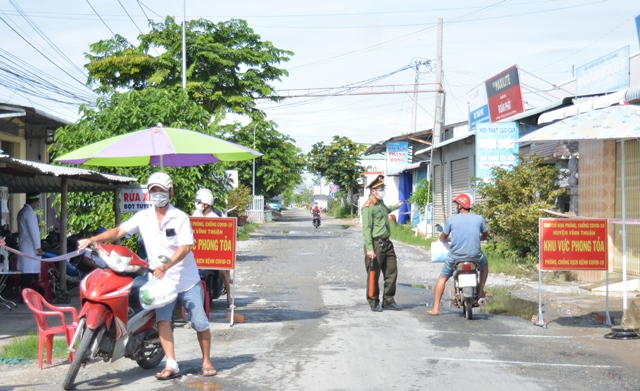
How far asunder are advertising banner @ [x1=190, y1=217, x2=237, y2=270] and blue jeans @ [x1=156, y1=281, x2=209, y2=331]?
3228 mm

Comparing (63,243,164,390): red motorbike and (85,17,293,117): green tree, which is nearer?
(63,243,164,390): red motorbike

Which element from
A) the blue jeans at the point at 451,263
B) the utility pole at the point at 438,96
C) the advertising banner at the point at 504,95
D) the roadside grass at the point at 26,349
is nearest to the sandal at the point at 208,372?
the roadside grass at the point at 26,349

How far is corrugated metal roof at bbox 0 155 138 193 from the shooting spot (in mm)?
10109

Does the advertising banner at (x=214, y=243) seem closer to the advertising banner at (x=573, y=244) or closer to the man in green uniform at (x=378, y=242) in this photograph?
the man in green uniform at (x=378, y=242)

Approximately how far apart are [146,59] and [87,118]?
10665 mm

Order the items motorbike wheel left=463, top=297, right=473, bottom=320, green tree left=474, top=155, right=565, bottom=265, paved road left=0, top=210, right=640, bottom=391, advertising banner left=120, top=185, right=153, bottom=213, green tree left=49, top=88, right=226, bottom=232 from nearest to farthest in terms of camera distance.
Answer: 1. paved road left=0, top=210, right=640, bottom=391
2. motorbike wheel left=463, top=297, right=473, bottom=320
3. advertising banner left=120, top=185, right=153, bottom=213
4. green tree left=49, top=88, right=226, bottom=232
5. green tree left=474, top=155, right=565, bottom=265

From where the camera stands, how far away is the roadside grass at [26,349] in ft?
27.8

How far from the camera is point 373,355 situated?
27.4ft

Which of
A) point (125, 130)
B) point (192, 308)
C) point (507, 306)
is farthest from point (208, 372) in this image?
point (125, 130)

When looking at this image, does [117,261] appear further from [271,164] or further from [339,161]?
[339,161]

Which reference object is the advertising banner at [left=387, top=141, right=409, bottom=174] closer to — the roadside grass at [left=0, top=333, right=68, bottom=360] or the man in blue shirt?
the man in blue shirt

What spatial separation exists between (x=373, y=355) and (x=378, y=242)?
376 centimetres

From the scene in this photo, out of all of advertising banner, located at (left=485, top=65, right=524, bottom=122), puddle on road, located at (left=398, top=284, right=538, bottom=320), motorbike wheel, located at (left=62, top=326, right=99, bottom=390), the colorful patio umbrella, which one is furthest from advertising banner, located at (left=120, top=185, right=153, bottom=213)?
advertising banner, located at (left=485, top=65, right=524, bottom=122)

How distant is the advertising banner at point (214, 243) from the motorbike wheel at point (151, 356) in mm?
2902
